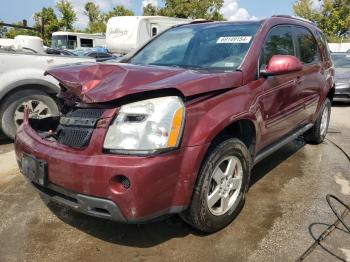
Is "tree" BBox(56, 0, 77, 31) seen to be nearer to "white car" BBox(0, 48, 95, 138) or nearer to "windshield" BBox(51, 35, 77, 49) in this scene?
"windshield" BBox(51, 35, 77, 49)

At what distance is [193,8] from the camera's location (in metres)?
33.4

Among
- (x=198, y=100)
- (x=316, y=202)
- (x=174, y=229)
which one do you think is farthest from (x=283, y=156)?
(x=198, y=100)

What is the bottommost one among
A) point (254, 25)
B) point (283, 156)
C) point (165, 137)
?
point (283, 156)

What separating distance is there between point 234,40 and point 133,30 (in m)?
13.7

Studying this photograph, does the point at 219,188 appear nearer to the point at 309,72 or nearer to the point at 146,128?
the point at 146,128

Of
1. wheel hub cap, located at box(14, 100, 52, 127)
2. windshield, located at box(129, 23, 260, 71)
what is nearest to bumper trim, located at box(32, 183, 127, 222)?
windshield, located at box(129, 23, 260, 71)

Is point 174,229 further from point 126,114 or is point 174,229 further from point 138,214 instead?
point 126,114

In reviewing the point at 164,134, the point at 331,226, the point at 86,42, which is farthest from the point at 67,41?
the point at 164,134

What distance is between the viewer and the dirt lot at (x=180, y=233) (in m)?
2.73

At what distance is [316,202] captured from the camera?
3652 millimetres

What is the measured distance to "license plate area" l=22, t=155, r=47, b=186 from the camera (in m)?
2.60

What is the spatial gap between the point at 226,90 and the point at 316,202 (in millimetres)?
1607

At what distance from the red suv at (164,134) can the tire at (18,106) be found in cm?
200

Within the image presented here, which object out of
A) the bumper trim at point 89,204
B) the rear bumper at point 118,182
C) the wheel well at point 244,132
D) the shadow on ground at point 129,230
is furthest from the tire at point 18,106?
Answer: the wheel well at point 244,132
